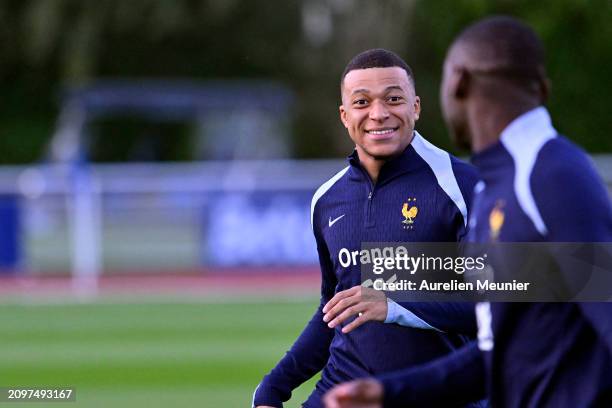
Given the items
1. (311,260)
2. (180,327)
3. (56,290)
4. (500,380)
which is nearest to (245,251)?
(311,260)

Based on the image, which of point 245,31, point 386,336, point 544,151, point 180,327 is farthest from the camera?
point 245,31

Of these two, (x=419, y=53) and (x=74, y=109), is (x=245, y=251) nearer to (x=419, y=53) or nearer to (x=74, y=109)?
(x=419, y=53)

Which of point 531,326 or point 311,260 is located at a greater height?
point 311,260

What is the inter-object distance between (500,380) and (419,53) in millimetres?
33337

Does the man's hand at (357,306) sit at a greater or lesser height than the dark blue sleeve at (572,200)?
greater

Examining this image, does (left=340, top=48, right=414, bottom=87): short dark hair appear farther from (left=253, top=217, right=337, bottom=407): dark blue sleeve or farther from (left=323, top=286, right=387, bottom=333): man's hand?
(left=323, top=286, right=387, bottom=333): man's hand

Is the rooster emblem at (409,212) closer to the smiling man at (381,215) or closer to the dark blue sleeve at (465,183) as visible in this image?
the smiling man at (381,215)

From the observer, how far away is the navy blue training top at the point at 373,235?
5125mm

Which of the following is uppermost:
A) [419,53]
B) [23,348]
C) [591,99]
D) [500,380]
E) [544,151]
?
[419,53]

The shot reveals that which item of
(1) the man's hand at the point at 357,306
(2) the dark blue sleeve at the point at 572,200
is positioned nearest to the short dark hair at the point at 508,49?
(2) the dark blue sleeve at the point at 572,200

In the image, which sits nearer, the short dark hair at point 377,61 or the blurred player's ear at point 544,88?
the blurred player's ear at point 544,88

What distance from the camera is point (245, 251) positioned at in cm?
2119

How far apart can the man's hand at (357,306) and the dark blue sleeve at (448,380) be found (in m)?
0.84

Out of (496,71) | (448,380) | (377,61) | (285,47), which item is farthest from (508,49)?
(285,47)
